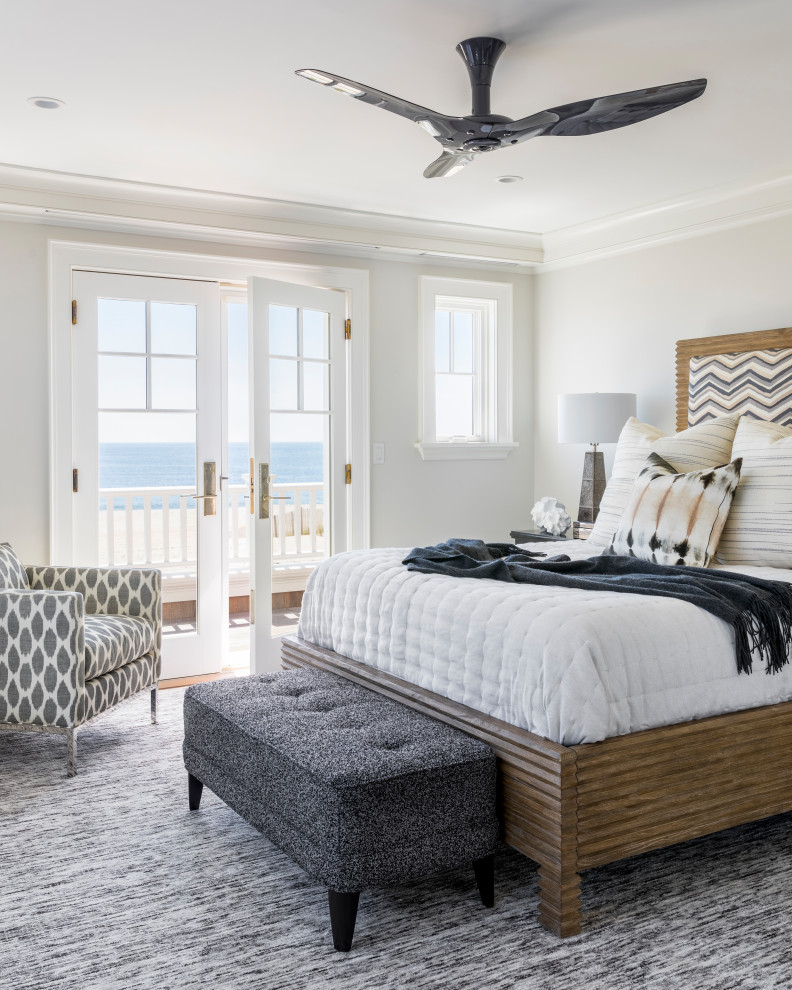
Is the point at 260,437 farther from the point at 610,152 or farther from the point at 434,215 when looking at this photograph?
the point at 610,152

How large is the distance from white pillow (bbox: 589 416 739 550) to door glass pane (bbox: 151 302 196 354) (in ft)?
7.92

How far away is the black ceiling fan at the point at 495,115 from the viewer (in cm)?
269

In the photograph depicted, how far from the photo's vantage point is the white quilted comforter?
227cm

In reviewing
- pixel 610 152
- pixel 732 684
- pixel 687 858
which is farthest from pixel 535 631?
pixel 610 152

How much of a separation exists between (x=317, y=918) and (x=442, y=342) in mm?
4150

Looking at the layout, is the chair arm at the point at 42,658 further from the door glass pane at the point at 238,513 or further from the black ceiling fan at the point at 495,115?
the black ceiling fan at the point at 495,115

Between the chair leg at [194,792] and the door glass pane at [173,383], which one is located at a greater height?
the door glass pane at [173,383]

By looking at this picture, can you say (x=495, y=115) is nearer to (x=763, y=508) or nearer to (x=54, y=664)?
(x=763, y=508)

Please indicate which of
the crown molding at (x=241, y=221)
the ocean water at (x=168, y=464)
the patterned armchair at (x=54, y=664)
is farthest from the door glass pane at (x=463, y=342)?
the patterned armchair at (x=54, y=664)

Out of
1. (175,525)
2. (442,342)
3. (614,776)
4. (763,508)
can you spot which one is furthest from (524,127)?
(175,525)

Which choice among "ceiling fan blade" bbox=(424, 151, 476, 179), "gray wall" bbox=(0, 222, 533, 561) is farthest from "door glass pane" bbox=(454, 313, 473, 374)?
"ceiling fan blade" bbox=(424, 151, 476, 179)

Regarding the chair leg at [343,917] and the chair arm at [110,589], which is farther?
the chair arm at [110,589]

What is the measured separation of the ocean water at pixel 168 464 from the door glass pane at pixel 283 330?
1.74ft

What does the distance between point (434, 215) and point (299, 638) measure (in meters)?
2.74
